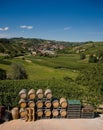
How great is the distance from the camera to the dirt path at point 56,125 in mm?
17781

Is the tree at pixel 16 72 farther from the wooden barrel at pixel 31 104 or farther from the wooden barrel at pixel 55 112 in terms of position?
the wooden barrel at pixel 55 112

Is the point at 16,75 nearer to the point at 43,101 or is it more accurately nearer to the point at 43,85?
the point at 43,85

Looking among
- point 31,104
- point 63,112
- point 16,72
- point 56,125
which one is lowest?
point 56,125

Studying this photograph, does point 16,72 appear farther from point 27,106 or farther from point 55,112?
point 55,112

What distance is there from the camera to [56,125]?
1841cm

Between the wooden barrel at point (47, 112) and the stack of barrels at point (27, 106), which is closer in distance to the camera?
the stack of barrels at point (27, 106)

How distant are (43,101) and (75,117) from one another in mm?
3255

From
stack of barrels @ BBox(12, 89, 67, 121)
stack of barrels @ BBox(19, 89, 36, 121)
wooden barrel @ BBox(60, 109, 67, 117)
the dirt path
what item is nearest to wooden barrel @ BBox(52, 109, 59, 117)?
stack of barrels @ BBox(12, 89, 67, 121)

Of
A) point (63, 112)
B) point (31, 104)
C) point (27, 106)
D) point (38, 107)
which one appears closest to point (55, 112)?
point (63, 112)

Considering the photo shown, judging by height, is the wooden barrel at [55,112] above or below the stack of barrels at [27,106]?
below

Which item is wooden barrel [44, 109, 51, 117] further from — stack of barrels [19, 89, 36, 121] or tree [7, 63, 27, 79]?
tree [7, 63, 27, 79]

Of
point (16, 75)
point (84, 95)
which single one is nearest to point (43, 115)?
point (84, 95)

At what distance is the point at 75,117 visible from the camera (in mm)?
20203

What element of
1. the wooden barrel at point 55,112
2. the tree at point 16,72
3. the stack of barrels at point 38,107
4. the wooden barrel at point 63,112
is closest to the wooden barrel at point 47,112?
the stack of barrels at point 38,107
